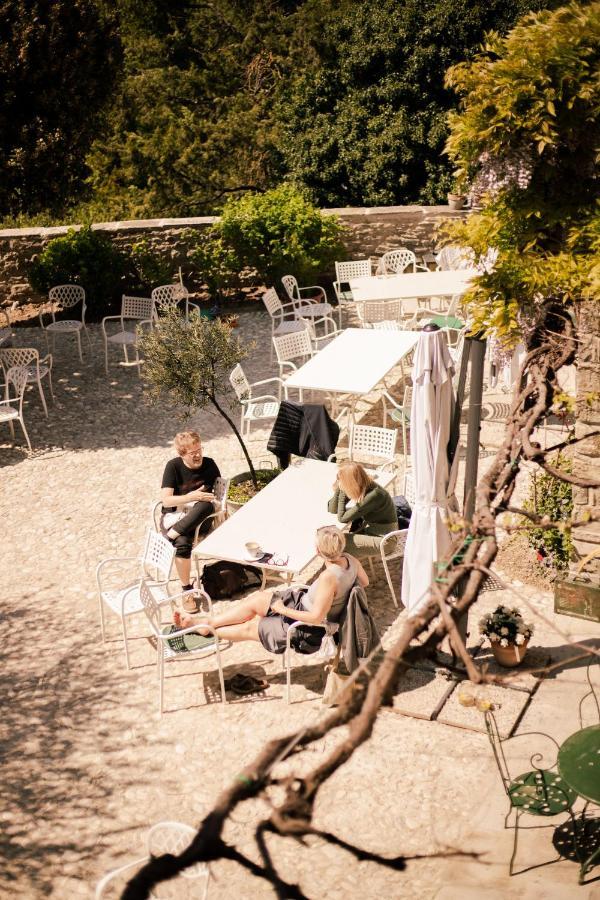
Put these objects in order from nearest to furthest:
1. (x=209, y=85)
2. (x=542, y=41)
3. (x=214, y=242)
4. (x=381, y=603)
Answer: (x=542, y=41), (x=381, y=603), (x=214, y=242), (x=209, y=85)

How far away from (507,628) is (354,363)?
4.41m

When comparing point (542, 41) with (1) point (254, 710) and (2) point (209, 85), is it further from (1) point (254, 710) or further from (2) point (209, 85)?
(2) point (209, 85)

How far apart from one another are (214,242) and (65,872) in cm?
1119

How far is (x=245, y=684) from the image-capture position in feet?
22.6

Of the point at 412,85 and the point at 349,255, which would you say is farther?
the point at 412,85

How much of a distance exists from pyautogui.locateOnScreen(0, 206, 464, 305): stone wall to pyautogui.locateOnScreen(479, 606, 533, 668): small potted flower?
9640 millimetres

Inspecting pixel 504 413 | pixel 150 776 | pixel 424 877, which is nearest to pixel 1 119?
pixel 504 413

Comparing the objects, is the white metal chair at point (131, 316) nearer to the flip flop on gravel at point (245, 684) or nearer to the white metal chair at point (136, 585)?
the white metal chair at point (136, 585)

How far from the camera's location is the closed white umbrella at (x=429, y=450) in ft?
22.0

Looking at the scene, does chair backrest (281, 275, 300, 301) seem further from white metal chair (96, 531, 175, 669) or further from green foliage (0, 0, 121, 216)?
white metal chair (96, 531, 175, 669)

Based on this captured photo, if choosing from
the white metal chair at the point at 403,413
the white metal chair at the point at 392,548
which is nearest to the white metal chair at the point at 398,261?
the white metal chair at the point at 403,413

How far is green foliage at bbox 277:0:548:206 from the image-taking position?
17.9 meters

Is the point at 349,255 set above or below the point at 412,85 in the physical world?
below

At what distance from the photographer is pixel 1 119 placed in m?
12.2
